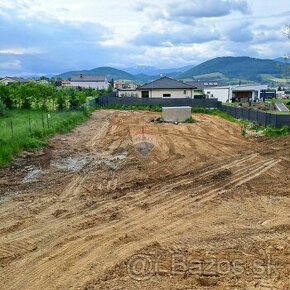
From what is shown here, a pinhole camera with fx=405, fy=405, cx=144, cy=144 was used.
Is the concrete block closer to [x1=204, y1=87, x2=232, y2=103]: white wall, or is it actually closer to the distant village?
the distant village

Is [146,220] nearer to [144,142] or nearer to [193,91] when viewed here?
[144,142]

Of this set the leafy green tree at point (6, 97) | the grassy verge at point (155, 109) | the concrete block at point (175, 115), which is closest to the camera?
the concrete block at point (175, 115)

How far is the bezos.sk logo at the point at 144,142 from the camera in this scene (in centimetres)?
1634

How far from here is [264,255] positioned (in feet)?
21.4

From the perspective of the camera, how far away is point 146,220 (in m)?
8.26

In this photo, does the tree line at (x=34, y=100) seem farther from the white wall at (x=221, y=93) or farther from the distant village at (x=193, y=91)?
the white wall at (x=221, y=93)

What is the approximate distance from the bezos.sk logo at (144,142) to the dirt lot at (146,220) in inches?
8.2

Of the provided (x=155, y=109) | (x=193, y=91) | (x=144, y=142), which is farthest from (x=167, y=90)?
(x=144, y=142)

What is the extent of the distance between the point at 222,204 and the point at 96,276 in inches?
172

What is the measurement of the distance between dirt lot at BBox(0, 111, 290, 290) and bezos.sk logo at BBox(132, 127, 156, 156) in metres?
0.21

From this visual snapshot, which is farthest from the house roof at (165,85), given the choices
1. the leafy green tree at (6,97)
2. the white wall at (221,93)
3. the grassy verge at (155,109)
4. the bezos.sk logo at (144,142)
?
the bezos.sk logo at (144,142)

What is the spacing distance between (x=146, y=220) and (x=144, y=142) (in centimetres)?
1014

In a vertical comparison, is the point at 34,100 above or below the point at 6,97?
below

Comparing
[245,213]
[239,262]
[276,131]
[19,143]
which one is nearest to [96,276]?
[239,262]
